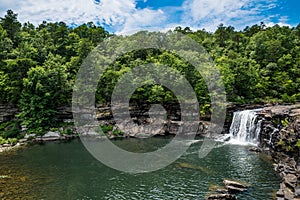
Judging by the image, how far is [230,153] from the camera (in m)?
31.5

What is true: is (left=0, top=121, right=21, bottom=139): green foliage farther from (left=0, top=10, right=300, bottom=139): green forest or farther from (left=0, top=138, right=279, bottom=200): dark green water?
(left=0, top=138, right=279, bottom=200): dark green water

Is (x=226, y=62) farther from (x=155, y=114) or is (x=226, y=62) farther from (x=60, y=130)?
(x=60, y=130)

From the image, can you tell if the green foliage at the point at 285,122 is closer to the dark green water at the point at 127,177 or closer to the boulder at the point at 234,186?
the dark green water at the point at 127,177

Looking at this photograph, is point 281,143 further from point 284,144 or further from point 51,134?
point 51,134

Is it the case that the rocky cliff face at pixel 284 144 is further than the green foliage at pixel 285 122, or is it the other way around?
the green foliage at pixel 285 122

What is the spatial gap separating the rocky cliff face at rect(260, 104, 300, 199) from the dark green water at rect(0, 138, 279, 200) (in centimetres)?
107

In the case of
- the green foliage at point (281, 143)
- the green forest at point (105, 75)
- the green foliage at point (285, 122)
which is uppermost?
the green forest at point (105, 75)

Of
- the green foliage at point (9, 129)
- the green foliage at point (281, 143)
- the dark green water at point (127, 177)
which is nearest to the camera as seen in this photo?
the dark green water at point (127, 177)

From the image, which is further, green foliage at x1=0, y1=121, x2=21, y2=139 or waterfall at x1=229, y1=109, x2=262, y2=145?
green foliage at x1=0, y1=121, x2=21, y2=139

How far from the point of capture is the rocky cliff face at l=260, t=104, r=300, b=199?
2067cm

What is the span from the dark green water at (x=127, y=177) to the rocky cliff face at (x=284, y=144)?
1.07m

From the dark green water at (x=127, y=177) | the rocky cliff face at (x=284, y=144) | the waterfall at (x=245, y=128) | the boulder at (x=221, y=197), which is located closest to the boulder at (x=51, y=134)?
the dark green water at (x=127, y=177)

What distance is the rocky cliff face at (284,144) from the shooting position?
20669mm

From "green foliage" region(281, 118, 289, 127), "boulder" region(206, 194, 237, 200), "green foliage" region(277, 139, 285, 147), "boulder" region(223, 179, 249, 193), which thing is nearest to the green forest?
"green foliage" region(281, 118, 289, 127)
